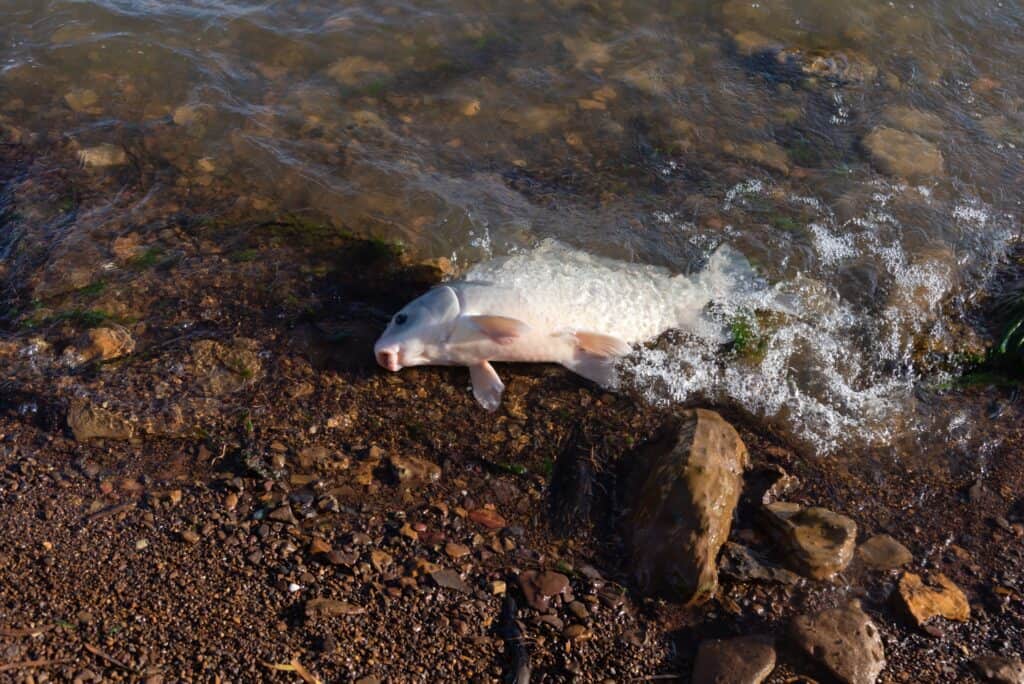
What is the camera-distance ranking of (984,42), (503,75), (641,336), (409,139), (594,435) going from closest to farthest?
1. (594,435)
2. (641,336)
3. (409,139)
4. (503,75)
5. (984,42)

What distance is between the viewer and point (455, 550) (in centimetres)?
491

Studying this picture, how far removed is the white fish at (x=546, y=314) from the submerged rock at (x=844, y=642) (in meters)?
2.28

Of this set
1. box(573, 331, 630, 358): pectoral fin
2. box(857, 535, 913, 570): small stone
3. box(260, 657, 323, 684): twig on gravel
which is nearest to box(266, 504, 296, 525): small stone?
box(260, 657, 323, 684): twig on gravel

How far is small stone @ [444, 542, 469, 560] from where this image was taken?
16.0 feet

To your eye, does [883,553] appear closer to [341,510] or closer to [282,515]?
[341,510]

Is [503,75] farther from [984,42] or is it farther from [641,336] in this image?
[984,42]

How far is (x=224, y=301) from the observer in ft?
21.6

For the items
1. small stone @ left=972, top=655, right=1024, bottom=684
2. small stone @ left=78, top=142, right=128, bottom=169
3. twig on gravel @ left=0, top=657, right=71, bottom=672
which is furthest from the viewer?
small stone @ left=78, top=142, right=128, bottom=169

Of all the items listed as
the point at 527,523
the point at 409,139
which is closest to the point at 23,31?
the point at 409,139

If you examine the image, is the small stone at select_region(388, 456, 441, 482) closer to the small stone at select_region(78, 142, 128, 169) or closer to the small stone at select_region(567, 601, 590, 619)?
the small stone at select_region(567, 601, 590, 619)

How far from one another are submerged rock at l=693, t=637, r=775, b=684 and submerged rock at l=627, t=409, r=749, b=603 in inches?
13.0

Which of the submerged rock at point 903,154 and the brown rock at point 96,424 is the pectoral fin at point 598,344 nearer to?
the brown rock at point 96,424

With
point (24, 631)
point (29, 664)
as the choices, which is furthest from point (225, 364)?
point (29, 664)

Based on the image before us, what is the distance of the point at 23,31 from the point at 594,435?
31.6 feet
